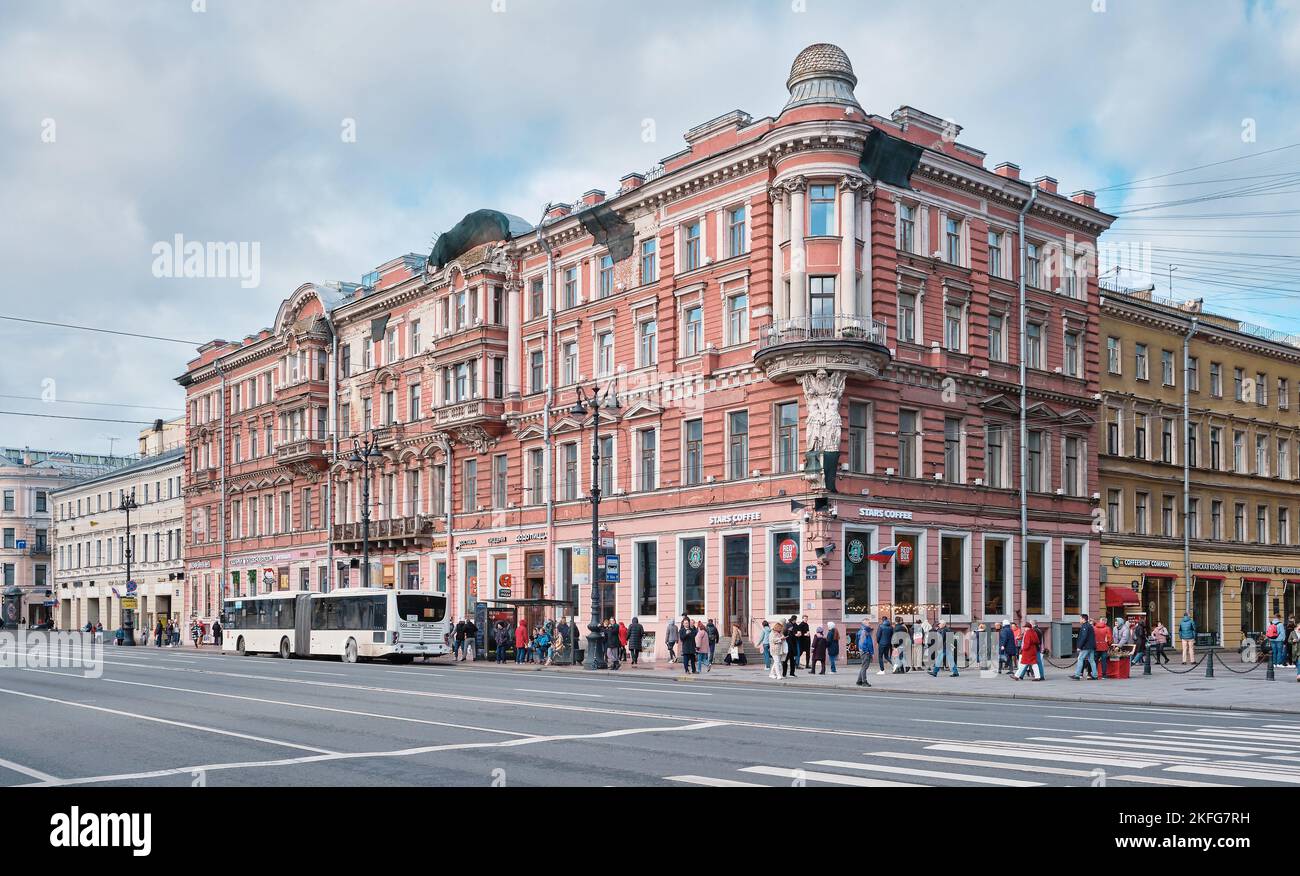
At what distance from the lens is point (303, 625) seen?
49.3 meters

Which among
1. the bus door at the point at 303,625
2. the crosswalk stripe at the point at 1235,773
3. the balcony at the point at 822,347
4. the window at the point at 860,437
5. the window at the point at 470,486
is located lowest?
the bus door at the point at 303,625

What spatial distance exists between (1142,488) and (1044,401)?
10.0 meters

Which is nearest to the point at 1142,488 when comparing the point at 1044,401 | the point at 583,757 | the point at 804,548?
the point at 1044,401

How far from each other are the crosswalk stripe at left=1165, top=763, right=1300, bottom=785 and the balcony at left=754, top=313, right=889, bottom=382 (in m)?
26.4

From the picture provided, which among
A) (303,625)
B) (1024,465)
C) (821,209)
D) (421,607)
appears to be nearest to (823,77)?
(821,209)

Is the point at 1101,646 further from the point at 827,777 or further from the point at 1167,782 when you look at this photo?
the point at 827,777

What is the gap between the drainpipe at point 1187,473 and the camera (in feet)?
181

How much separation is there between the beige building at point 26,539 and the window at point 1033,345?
325ft

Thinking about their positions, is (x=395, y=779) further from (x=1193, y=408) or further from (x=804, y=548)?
(x=1193, y=408)

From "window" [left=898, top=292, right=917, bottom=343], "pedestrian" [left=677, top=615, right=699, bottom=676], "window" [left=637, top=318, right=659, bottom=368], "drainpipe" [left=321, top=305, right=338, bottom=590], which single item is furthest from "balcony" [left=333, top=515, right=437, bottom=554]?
"window" [left=898, top=292, right=917, bottom=343]

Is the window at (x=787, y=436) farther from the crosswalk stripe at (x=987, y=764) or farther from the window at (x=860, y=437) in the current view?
the crosswalk stripe at (x=987, y=764)

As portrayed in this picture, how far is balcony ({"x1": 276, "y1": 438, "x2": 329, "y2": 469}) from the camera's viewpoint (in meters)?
67.0

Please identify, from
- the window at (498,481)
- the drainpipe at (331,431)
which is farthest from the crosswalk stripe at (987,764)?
the drainpipe at (331,431)
